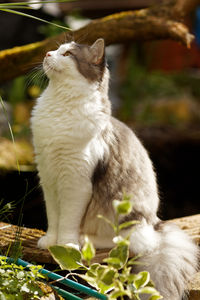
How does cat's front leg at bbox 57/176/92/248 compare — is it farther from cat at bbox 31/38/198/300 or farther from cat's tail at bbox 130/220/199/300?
cat's tail at bbox 130/220/199/300

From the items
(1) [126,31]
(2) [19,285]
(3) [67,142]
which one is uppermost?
(1) [126,31]

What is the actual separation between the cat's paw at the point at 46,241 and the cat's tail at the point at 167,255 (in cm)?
48

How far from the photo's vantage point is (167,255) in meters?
2.45

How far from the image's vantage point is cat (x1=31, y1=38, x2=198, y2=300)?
7.80ft

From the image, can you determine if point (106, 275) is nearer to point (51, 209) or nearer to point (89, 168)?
point (89, 168)

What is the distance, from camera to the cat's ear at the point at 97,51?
2.33m

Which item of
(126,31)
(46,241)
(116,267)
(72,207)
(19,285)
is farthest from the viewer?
(126,31)

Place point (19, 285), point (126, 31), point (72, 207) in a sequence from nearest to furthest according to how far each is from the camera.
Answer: point (19, 285) < point (72, 207) < point (126, 31)

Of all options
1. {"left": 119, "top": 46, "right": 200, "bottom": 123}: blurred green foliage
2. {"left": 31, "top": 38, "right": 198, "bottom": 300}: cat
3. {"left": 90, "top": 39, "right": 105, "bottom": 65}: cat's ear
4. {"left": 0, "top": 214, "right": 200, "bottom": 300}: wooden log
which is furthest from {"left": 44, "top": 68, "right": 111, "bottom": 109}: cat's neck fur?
{"left": 119, "top": 46, "right": 200, "bottom": 123}: blurred green foliage

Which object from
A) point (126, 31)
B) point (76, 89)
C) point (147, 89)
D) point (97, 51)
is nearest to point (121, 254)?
point (76, 89)

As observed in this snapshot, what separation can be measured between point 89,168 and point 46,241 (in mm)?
527

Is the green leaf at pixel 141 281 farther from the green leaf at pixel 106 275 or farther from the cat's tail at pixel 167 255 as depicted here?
the cat's tail at pixel 167 255

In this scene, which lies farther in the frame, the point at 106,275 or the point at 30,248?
the point at 30,248

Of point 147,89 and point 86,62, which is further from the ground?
point 86,62
